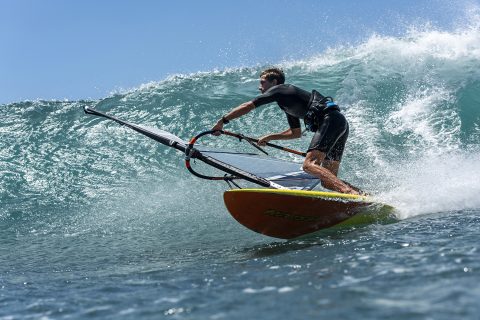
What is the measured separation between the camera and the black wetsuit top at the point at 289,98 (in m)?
6.20

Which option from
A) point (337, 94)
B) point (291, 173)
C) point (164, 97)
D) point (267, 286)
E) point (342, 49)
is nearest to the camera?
point (267, 286)

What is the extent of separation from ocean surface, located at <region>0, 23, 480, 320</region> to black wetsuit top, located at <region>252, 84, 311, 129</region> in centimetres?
145

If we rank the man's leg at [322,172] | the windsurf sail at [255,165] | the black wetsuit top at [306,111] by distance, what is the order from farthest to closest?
the windsurf sail at [255,165] < the black wetsuit top at [306,111] < the man's leg at [322,172]

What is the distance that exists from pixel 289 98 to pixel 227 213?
2598 millimetres

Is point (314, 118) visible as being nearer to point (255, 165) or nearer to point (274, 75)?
point (274, 75)

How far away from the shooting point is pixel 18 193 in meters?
11.2

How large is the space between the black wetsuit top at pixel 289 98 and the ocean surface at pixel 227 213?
1448 mm

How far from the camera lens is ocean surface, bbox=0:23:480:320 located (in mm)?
3162

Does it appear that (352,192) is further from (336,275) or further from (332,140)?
(336,275)

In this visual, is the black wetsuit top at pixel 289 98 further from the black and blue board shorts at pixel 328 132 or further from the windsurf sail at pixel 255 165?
the windsurf sail at pixel 255 165

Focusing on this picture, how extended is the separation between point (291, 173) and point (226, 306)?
419 centimetres

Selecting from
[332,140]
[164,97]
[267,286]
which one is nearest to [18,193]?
[164,97]

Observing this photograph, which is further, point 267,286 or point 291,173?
point 291,173

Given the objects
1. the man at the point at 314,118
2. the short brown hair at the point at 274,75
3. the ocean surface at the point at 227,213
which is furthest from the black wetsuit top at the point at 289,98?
the ocean surface at the point at 227,213
